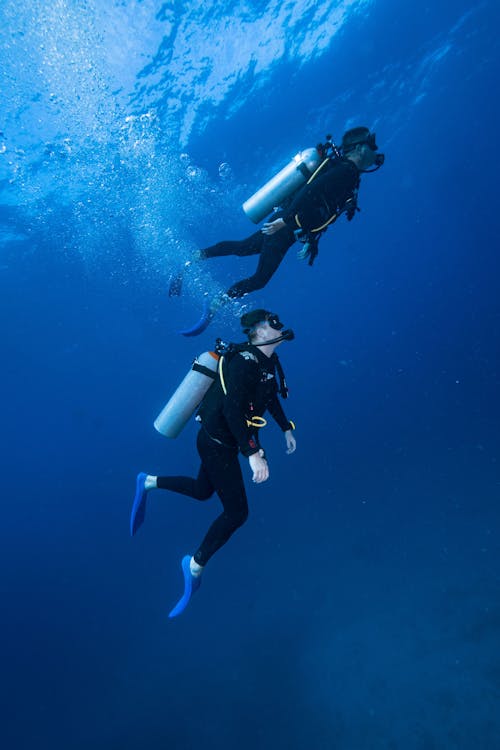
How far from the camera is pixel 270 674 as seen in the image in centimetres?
1146

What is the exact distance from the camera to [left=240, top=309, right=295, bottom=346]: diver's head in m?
4.13

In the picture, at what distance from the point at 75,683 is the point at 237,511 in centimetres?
1593

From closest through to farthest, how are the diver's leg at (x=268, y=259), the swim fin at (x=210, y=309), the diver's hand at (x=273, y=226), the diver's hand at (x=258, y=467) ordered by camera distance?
the diver's hand at (x=258, y=467), the diver's hand at (x=273, y=226), the diver's leg at (x=268, y=259), the swim fin at (x=210, y=309)

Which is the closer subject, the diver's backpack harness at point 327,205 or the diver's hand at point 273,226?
the diver's backpack harness at point 327,205

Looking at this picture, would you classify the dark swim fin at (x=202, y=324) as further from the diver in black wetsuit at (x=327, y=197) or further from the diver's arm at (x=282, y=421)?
the diver's arm at (x=282, y=421)

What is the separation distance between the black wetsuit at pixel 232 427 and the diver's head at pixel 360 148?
2688mm

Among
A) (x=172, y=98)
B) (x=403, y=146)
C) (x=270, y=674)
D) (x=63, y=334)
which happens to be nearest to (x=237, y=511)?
(x=270, y=674)

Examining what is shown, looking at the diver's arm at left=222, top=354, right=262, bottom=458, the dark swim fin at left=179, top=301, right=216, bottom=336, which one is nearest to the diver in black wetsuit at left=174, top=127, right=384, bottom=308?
the dark swim fin at left=179, top=301, right=216, bottom=336

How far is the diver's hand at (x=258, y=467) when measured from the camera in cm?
363

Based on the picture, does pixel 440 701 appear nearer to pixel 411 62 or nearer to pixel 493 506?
pixel 493 506

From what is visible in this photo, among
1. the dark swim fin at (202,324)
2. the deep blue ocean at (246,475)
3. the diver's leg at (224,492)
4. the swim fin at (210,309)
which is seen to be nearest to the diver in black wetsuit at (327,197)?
the swim fin at (210,309)

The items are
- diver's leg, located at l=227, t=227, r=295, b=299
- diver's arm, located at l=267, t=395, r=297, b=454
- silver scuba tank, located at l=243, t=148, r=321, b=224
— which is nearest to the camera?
diver's arm, located at l=267, t=395, r=297, b=454

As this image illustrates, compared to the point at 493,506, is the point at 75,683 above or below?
above

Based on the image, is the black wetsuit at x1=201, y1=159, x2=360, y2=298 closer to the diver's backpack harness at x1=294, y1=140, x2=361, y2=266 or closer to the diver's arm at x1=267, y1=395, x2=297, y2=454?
the diver's backpack harness at x1=294, y1=140, x2=361, y2=266
